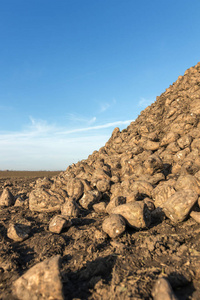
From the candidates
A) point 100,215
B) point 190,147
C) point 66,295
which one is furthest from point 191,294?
point 190,147

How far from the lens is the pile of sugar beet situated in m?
3.67

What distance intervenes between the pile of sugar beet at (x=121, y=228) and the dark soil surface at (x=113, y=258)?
2 cm

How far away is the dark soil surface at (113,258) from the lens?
372 cm

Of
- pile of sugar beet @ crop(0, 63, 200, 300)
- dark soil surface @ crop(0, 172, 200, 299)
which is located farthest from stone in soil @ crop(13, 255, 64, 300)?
dark soil surface @ crop(0, 172, 200, 299)

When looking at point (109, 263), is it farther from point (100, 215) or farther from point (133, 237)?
point (100, 215)

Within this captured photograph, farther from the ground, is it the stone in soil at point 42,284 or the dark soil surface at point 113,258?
the stone in soil at point 42,284

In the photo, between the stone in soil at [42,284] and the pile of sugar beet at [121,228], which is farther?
the pile of sugar beet at [121,228]

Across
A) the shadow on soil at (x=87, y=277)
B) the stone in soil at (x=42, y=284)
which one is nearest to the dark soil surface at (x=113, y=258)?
the shadow on soil at (x=87, y=277)

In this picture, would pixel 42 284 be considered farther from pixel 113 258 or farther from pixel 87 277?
pixel 113 258

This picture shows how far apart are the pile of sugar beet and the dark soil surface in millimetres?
21

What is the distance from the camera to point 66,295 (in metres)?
3.67

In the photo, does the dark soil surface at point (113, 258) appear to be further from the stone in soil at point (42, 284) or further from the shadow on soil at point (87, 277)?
the stone in soil at point (42, 284)

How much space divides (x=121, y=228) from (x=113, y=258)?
1.09 meters

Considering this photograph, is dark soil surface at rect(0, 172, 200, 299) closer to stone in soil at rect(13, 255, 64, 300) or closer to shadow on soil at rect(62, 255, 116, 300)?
shadow on soil at rect(62, 255, 116, 300)
